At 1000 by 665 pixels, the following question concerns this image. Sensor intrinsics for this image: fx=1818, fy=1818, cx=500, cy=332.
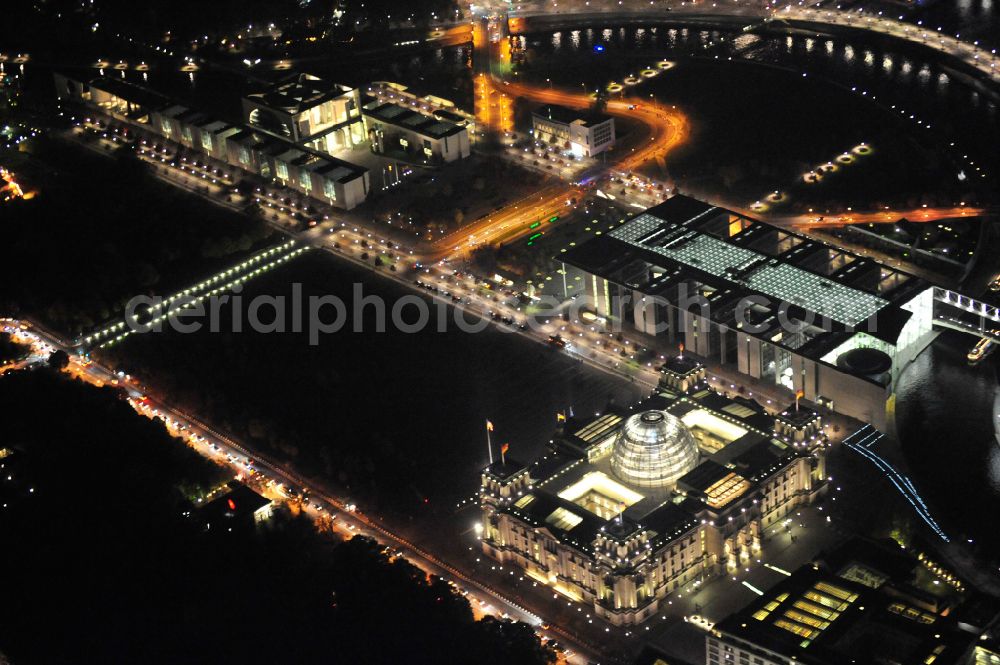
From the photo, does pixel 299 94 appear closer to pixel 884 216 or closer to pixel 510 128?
pixel 510 128

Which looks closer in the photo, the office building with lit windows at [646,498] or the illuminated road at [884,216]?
the office building with lit windows at [646,498]

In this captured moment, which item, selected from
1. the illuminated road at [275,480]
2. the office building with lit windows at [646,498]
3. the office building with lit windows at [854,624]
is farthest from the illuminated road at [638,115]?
the office building with lit windows at [854,624]

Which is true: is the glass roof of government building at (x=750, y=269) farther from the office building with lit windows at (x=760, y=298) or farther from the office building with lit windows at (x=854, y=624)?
the office building with lit windows at (x=854, y=624)

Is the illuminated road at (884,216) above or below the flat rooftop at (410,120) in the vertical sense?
below

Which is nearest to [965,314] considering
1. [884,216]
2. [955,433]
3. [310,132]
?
[955,433]

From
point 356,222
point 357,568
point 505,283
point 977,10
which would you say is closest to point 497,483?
point 357,568

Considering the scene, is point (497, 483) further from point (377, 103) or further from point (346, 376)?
point (377, 103)
